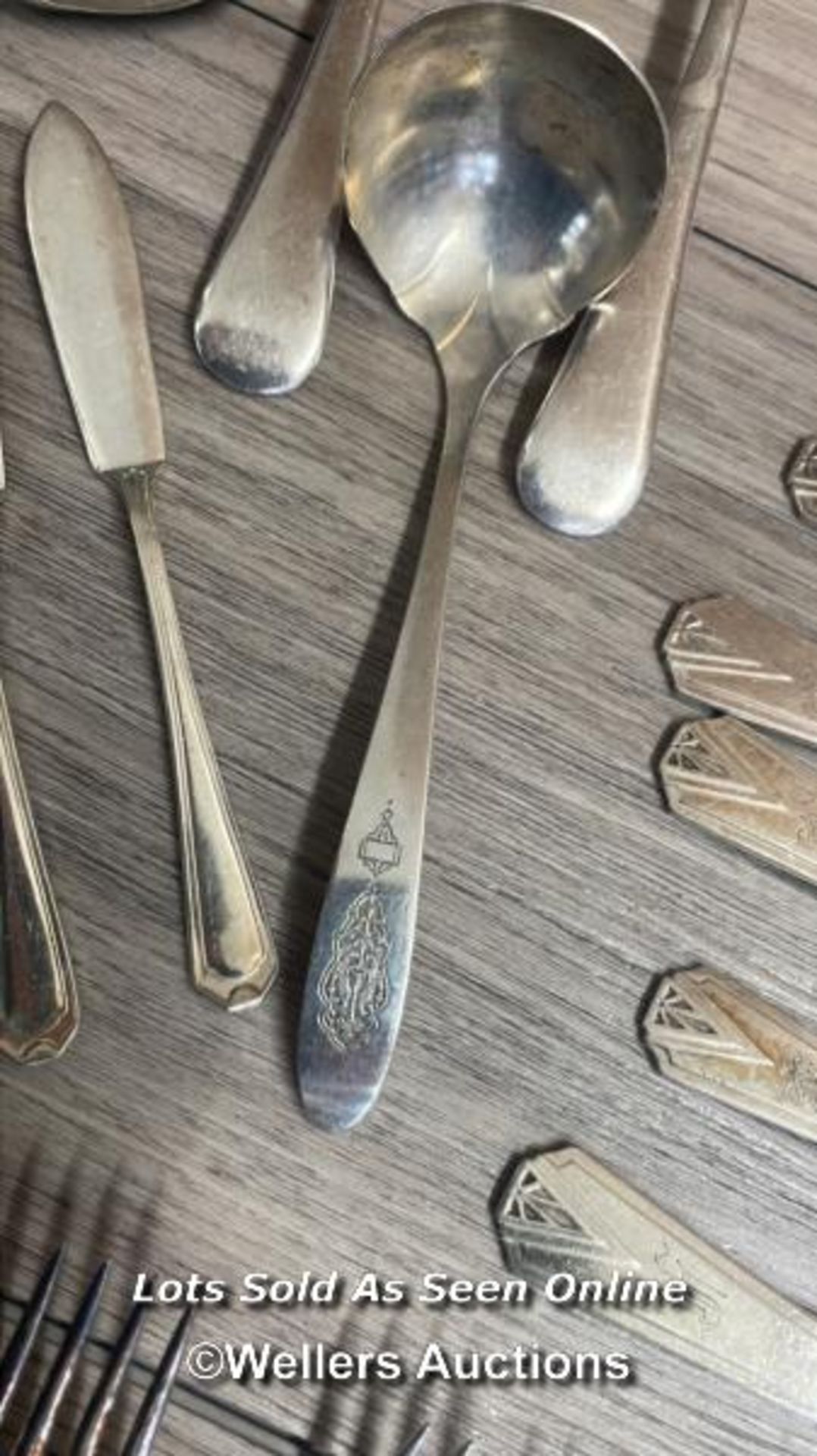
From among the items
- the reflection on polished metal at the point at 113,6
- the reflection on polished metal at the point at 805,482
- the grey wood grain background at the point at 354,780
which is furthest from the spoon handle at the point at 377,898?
the reflection on polished metal at the point at 113,6

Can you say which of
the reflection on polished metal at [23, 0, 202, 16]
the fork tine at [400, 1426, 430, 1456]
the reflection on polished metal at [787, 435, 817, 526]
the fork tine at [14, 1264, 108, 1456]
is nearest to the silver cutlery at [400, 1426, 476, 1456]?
the fork tine at [400, 1426, 430, 1456]

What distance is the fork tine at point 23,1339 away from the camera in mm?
461

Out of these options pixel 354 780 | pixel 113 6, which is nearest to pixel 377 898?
pixel 354 780

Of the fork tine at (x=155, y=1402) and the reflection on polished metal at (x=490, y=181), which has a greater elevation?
the reflection on polished metal at (x=490, y=181)

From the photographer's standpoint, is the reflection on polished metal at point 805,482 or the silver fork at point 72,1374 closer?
the silver fork at point 72,1374

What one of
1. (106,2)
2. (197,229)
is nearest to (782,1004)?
(197,229)

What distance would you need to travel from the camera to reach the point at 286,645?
58 cm

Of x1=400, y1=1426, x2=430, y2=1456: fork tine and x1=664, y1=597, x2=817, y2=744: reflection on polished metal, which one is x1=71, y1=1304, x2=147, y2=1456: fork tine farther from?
x1=664, y1=597, x2=817, y2=744: reflection on polished metal

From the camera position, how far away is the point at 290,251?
24.5 inches

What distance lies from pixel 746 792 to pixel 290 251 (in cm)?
27

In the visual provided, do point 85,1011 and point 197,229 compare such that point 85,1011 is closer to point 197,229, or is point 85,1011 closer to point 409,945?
point 409,945

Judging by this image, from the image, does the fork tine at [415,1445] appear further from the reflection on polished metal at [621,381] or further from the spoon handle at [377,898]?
the reflection on polished metal at [621,381]

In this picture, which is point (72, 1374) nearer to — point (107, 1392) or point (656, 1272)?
point (107, 1392)

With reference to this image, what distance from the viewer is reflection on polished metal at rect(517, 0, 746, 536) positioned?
602 millimetres
